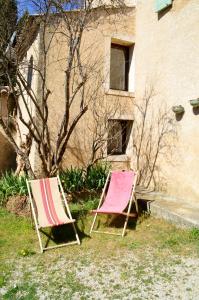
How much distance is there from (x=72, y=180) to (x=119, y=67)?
5.23m

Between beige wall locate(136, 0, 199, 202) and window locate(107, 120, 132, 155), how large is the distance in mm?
1749

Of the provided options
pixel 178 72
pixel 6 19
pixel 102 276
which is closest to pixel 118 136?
pixel 178 72

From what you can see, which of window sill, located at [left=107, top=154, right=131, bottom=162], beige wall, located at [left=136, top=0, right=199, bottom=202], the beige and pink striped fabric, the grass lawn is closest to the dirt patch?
the grass lawn

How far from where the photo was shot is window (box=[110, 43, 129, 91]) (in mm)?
12203

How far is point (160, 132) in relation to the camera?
10758 millimetres

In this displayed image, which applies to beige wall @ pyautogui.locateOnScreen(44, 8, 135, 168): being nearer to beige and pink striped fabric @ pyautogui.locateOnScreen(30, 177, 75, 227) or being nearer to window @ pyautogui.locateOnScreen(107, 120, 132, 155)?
window @ pyautogui.locateOnScreen(107, 120, 132, 155)

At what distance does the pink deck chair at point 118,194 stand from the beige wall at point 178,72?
213cm

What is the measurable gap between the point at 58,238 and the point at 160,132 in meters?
5.43

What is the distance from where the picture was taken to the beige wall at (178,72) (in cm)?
923

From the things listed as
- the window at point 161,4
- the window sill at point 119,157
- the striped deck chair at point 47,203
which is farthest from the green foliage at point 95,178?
the window at point 161,4

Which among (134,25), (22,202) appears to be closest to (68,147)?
(22,202)

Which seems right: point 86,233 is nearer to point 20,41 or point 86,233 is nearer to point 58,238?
point 58,238

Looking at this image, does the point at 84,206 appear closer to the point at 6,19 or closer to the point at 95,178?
the point at 95,178

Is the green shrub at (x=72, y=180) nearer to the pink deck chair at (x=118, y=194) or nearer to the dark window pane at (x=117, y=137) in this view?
the pink deck chair at (x=118, y=194)
